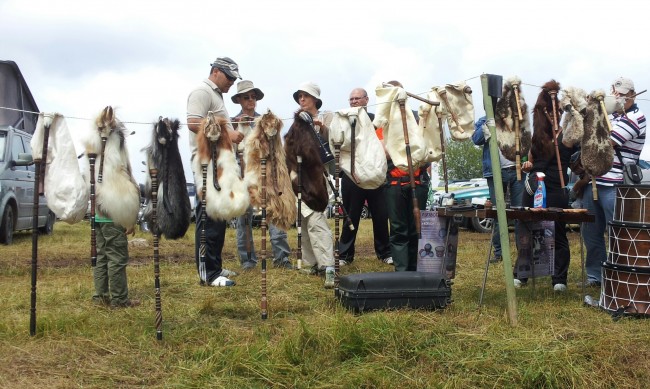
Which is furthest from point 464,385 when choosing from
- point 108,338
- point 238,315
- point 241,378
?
point 108,338

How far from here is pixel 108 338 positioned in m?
4.32

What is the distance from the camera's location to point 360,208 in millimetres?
7734

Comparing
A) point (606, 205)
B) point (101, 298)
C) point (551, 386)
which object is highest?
point (606, 205)

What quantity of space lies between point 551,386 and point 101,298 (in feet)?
12.1

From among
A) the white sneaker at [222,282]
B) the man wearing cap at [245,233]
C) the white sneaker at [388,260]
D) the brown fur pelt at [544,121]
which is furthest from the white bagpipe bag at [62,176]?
the white sneaker at [388,260]

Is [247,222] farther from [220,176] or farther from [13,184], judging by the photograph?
[13,184]

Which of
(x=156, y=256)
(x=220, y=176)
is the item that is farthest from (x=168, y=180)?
(x=156, y=256)

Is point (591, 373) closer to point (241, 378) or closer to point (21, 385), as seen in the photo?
point (241, 378)

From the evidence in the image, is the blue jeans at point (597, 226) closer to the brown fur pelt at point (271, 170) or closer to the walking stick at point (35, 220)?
the brown fur pelt at point (271, 170)

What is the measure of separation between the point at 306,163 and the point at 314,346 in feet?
7.67

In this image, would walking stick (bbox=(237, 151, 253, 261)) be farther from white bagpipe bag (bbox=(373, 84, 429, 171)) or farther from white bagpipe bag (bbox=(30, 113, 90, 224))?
white bagpipe bag (bbox=(30, 113, 90, 224))

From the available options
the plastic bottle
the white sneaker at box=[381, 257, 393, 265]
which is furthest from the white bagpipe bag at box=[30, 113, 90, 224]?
the white sneaker at box=[381, 257, 393, 265]

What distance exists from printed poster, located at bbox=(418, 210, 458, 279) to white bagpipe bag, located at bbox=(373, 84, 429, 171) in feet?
1.73

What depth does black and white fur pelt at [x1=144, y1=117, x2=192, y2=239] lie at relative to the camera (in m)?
4.99
